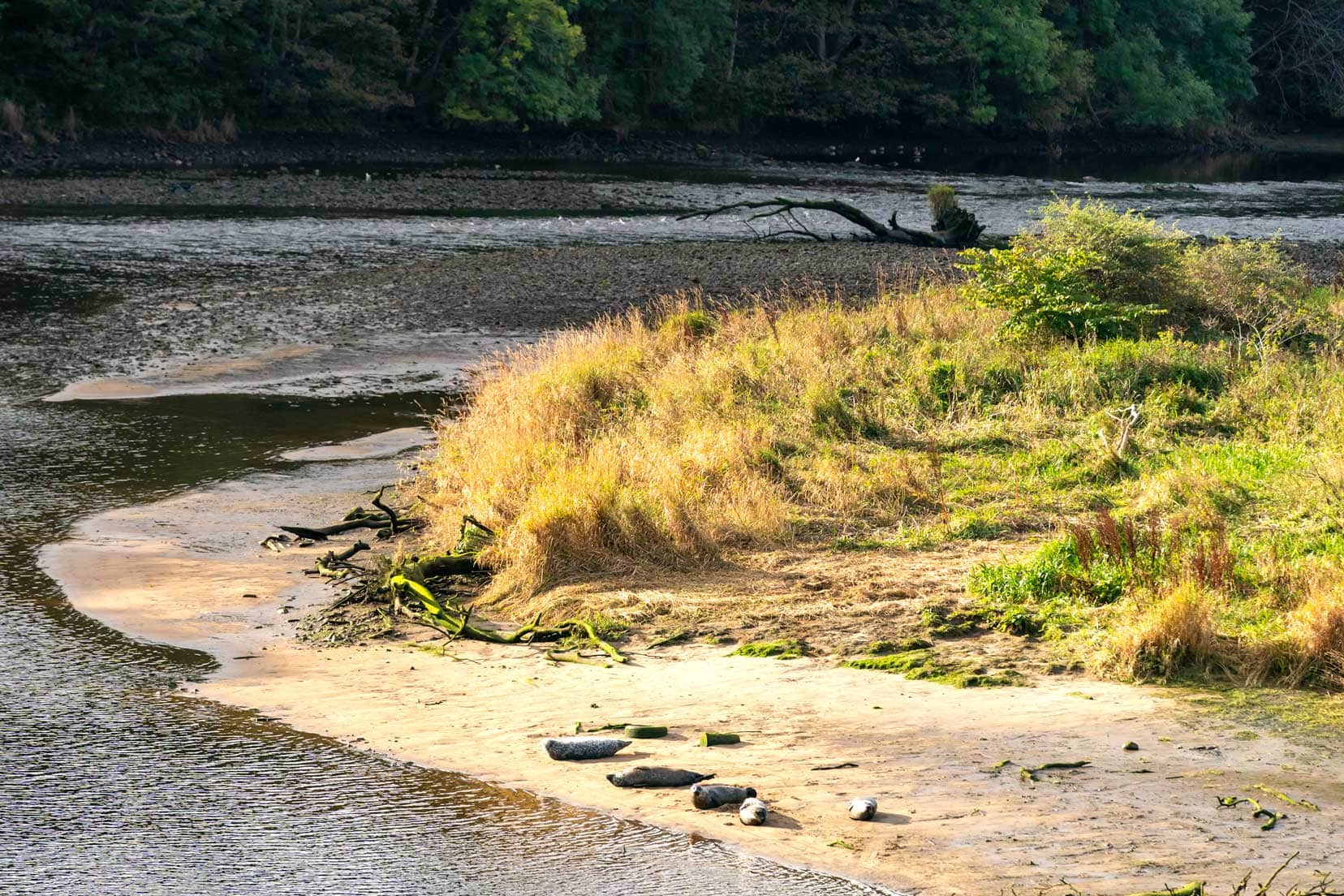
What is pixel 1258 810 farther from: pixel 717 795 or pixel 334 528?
pixel 334 528

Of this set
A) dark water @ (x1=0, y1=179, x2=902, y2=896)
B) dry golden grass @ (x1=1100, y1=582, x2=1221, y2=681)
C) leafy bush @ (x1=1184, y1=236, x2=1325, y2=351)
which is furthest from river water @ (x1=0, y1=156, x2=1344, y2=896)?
leafy bush @ (x1=1184, y1=236, x2=1325, y2=351)

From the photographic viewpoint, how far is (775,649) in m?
9.62

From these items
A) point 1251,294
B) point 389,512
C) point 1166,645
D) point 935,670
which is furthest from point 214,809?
point 1251,294

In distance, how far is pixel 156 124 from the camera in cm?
5031

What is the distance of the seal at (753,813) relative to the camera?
726cm

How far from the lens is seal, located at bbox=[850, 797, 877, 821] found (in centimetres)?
721

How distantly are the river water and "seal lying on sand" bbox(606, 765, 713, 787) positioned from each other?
0.96 ft

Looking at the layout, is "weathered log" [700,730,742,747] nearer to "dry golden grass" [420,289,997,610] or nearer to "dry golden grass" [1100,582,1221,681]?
"dry golden grass" [1100,582,1221,681]

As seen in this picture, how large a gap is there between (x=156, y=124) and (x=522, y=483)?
41613 millimetres

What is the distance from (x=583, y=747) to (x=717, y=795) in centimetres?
94

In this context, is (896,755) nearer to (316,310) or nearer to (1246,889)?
(1246,889)

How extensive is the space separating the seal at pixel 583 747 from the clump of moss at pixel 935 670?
5.73 ft

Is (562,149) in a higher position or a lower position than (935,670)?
higher

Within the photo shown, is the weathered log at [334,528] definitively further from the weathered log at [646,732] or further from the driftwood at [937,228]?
the driftwood at [937,228]
